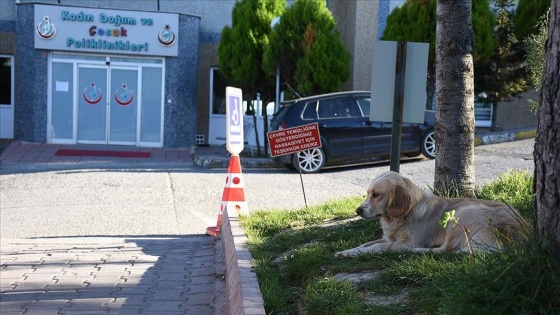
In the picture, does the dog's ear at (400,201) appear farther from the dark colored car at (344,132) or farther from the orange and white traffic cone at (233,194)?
the dark colored car at (344,132)

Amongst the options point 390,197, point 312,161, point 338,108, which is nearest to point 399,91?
point 390,197

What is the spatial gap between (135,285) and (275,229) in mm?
1983

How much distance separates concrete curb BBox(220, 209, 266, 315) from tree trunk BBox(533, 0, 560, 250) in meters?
1.77

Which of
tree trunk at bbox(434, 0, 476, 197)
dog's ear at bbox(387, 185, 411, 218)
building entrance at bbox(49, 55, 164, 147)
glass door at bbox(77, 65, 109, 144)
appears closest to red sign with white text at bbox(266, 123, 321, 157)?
tree trunk at bbox(434, 0, 476, 197)

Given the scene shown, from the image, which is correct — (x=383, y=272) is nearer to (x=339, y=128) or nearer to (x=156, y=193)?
(x=156, y=193)

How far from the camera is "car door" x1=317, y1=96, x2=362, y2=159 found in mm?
16562

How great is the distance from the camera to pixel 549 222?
11.3ft

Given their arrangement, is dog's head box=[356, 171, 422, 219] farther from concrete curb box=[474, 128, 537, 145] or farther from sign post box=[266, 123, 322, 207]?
concrete curb box=[474, 128, 537, 145]

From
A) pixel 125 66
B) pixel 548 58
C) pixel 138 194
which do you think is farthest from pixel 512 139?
pixel 548 58

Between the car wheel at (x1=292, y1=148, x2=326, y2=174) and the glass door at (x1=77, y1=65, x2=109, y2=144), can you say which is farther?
the glass door at (x1=77, y1=65, x2=109, y2=144)

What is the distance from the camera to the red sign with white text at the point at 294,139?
1011 centimetres

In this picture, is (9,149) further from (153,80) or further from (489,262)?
(489,262)

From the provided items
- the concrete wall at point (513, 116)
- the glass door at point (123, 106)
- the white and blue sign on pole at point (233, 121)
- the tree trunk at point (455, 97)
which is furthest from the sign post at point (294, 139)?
the concrete wall at point (513, 116)

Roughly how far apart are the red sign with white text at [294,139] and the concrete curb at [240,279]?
214cm
